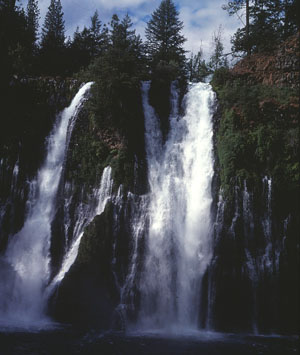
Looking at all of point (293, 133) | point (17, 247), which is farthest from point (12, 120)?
point (293, 133)

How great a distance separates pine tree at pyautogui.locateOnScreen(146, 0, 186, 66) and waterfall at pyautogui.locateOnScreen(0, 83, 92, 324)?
24.2 metres

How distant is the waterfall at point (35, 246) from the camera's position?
14578 millimetres

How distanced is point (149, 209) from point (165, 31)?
31361 mm

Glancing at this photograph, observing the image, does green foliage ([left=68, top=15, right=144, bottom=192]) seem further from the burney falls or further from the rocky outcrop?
the rocky outcrop

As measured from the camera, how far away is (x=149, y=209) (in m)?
15.3

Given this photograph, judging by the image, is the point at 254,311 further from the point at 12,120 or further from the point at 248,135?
the point at 12,120

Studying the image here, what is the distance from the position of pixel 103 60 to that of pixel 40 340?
12.9m

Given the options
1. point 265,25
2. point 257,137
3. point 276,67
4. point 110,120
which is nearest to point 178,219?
point 257,137

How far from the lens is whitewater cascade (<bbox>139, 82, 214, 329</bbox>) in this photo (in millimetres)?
13883

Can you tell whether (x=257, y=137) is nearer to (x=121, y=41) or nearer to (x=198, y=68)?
(x=121, y=41)

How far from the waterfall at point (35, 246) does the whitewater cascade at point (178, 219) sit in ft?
14.0

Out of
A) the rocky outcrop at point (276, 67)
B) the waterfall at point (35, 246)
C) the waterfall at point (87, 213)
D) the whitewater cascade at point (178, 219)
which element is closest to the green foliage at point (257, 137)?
the whitewater cascade at point (178, 219)

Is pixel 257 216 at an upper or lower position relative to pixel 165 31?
lower

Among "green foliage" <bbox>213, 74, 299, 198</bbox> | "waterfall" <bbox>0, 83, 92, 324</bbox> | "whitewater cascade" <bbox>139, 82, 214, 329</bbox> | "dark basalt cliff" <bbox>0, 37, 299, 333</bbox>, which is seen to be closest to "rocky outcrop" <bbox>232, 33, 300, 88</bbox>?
"dark basalt cliff" <bbox>0, 37, 299, 333</bbox>
